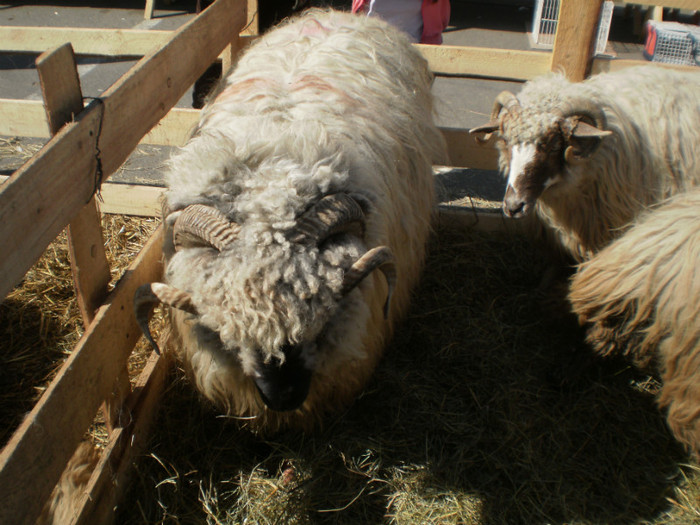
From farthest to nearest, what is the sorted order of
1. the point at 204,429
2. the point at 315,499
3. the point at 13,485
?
the point at 204,429 → the point at 315,499 → the point at 13,485

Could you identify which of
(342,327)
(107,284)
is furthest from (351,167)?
(107,284)

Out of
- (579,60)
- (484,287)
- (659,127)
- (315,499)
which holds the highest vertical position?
(579,60)

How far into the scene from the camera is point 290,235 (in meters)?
1.88

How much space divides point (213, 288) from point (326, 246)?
0.43 meters

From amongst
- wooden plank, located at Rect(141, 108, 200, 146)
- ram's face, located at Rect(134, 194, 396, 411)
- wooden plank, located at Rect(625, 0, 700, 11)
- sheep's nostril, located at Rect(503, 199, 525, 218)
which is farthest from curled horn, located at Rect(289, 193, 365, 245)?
wooden plank, located at Rect(625, 0, 700, 11)

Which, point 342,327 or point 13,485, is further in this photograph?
point 342,327

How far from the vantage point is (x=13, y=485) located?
153 centimetres

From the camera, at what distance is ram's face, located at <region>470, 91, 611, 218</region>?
3.06m

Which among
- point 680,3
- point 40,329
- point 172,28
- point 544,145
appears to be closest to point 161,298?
point 40,329

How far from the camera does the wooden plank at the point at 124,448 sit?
6.84 feet

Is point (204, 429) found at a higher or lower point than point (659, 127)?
lower

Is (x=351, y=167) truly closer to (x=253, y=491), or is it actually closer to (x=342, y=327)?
(x=342, y=327)

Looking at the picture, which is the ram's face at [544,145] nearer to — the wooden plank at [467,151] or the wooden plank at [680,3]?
the wooden plank at [467,151]

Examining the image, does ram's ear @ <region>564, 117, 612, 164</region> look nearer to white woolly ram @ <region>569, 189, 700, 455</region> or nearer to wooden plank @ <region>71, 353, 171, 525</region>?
white woolly ram @ <region>569, 189, 700, 455</region>
